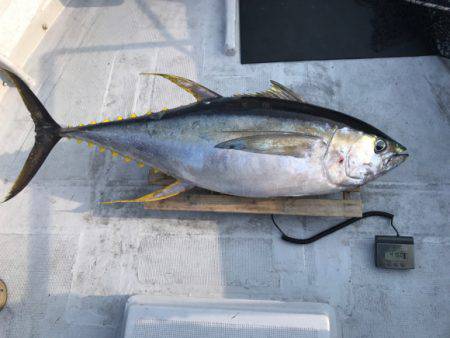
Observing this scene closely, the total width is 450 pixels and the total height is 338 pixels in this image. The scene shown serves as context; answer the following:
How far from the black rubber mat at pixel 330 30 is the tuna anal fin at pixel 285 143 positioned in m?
1.37

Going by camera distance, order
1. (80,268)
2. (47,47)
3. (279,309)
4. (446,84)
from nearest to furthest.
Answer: (279,309) < (80,268) < (446,84) < (47,47)

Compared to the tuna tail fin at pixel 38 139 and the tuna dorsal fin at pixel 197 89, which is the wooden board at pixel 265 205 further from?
the tuna tail fin at pixel 38 139

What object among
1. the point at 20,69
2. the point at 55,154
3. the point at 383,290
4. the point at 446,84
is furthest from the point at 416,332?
the point at 20,69

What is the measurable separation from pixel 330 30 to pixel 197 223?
7.49ft

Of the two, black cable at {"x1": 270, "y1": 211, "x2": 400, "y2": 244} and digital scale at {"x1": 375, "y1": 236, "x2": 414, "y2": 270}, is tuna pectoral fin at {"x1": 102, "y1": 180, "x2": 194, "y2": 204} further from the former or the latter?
digital scale at {"x1": 375, "y1": 236, "x2": 414, "y2": 270}

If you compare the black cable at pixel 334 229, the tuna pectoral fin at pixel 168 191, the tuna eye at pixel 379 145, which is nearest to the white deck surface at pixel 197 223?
the black cable at pixel 334 229

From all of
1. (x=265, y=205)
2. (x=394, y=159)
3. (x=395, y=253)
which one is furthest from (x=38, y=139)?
(x=395, y=253)

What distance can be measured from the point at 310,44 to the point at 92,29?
2.30m

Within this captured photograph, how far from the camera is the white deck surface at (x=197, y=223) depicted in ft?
8.13

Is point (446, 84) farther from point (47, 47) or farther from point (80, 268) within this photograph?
point (47, 47)

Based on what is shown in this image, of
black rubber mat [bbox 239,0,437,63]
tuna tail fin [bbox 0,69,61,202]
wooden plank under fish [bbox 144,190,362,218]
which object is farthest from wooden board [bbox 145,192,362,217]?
black rubber mat [bbox 239,0,437,63]

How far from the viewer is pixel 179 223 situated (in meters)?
2.76

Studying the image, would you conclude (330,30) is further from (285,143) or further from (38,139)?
(38,139)

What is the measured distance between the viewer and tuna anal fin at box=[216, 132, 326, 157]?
221 cm
